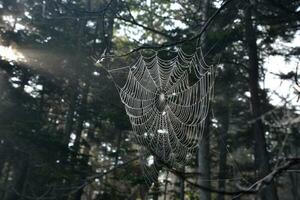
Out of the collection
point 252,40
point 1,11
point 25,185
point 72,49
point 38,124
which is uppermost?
point 1,11

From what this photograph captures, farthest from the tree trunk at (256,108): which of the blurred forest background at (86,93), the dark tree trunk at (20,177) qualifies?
the dark tree trunk at (20,177)

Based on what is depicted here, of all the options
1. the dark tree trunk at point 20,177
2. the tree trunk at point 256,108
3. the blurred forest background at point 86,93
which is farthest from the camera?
the dark tree trunk at point 20,177

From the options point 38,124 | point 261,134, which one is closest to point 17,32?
point 38,124

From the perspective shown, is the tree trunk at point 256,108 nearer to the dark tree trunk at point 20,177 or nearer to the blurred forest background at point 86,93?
the blurred forest background at point 86,93

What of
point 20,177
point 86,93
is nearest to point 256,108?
point 86,93

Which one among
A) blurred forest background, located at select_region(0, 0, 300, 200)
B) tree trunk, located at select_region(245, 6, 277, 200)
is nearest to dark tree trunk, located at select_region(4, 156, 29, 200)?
blurred forest background, located at select_region(0, 0, 300, 200)

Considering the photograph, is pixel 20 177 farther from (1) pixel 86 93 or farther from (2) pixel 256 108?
(2) pixel 256 108

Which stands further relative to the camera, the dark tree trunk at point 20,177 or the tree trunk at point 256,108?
the dark tree trunk at point 20,177

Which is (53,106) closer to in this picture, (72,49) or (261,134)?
(72,49)
